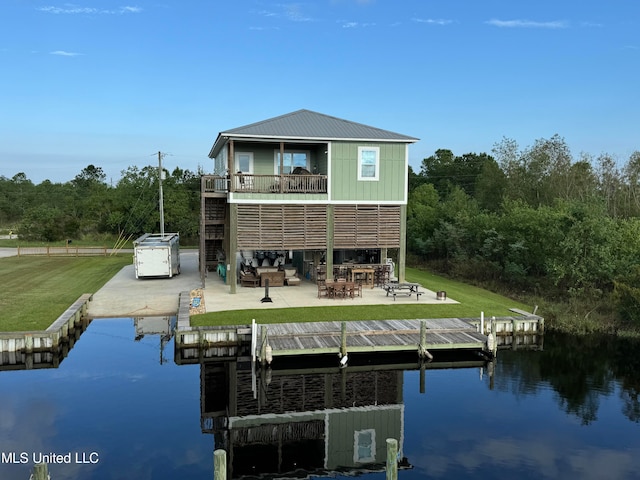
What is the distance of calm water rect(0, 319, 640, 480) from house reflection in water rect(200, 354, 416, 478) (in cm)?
4

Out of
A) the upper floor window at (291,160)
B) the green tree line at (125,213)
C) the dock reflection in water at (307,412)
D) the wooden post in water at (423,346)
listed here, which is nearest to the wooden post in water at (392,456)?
the dock reflection in water at (307,412)

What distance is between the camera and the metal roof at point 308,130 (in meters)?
21.6

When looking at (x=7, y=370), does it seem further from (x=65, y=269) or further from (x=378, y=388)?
(x=65, y=269)

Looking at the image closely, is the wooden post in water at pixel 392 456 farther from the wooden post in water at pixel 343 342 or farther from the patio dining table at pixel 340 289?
the patio dining table at pixel 340 289

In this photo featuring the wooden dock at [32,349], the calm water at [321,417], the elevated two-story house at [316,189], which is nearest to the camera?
the calm water at [321,417]

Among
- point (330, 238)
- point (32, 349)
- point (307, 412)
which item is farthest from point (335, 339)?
point (32, 349)

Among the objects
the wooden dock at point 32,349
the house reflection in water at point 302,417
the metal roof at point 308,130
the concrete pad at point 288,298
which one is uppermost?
the metal roof at point 308,130

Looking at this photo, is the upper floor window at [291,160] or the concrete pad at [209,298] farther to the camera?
the upper floor window at [291,160]

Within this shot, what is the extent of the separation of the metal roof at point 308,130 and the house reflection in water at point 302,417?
418 inches

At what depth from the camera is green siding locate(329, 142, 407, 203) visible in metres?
22.6

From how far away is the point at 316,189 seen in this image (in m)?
22.8

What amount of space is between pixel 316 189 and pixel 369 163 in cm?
271

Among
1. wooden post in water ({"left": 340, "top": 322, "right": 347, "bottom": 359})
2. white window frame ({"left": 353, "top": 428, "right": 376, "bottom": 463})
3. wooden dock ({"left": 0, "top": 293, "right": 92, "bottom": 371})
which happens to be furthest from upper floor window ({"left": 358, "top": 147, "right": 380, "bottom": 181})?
wooden dock ({"left": 0, "top": 293, "right": 92, "bottom": 371})

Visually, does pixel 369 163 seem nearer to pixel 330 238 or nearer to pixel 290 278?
pixel 330 238
